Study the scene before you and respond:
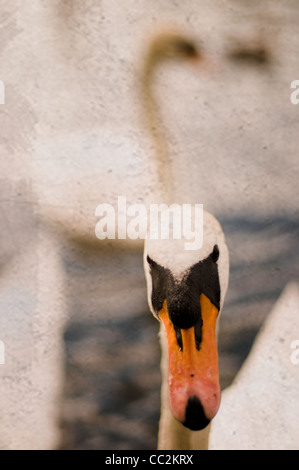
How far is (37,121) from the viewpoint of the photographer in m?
0.94

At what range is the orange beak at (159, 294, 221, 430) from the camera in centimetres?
65

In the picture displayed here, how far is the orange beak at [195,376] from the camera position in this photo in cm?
65

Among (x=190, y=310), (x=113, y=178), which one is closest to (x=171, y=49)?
(x=113, y=178)

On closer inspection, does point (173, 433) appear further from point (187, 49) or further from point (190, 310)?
point (187, 49)

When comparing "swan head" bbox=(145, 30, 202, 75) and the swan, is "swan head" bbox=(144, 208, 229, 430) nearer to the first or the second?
the swan

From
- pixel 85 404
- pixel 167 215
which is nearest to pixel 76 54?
pixel 167 215

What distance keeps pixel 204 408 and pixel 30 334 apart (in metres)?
0.55

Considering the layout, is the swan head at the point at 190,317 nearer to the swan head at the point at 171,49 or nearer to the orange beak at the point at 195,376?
the orange beak at the point at 195,376

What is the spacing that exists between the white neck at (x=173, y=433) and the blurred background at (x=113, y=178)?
57mm

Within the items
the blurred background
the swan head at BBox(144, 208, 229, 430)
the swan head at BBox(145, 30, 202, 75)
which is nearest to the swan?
the swan head at BBox(144, 208, 229, 430)

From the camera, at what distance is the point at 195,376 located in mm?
678

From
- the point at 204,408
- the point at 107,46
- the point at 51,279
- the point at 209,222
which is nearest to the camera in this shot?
the point at 204,408

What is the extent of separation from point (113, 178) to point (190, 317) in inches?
17.1
